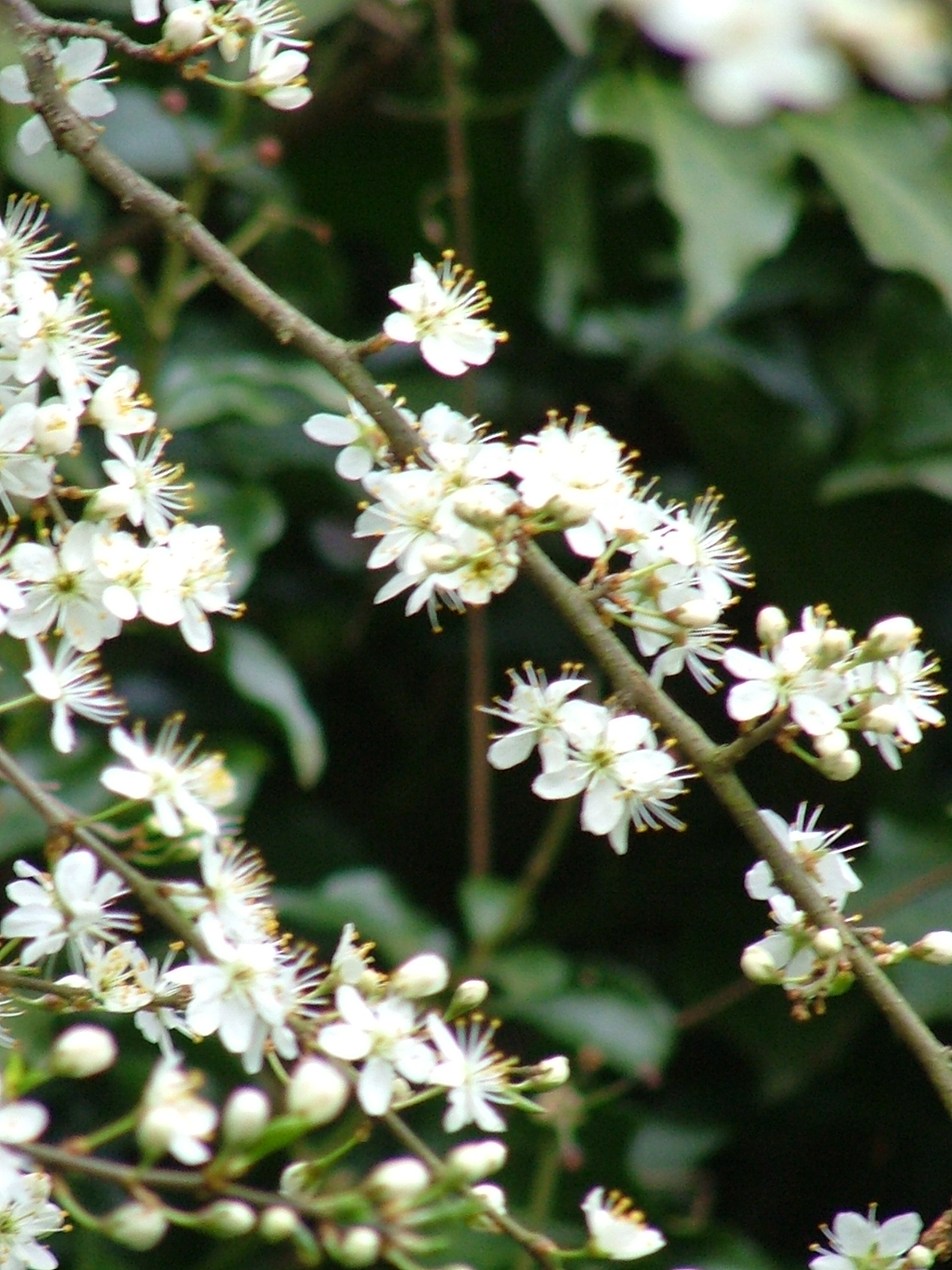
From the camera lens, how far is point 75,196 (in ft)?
4.44

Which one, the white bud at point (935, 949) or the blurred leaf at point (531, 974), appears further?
the blurred leaf at point (531, 974)

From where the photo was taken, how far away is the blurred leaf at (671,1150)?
1.43 metres

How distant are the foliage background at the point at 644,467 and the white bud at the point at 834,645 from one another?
0.57 metres

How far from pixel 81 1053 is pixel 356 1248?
0.13 metres

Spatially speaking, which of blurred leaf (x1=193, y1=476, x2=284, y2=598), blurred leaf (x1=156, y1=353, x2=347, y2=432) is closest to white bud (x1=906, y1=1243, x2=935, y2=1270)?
blurred leaf (x1=193, y1=476, x2=284, y2=598)

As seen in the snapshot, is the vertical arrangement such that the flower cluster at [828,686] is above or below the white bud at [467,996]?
above

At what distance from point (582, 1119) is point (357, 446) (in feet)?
2.32

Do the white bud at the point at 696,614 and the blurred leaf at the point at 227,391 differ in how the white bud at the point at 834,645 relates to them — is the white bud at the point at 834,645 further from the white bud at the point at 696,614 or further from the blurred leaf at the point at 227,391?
the blurred leaf at the point at 227,391

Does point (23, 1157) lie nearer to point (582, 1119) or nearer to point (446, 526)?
point (446, 526)

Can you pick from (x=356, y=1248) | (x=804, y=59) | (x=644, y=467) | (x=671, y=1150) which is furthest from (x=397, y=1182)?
(x=804, y=59)

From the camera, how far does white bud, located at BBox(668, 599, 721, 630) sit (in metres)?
0.79

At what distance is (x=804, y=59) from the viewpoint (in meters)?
2.29

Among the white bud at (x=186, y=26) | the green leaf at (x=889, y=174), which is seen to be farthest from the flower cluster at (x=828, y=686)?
the green leaf at (x=889, y=174)

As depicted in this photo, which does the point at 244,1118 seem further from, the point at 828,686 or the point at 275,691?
the point at 275,691
